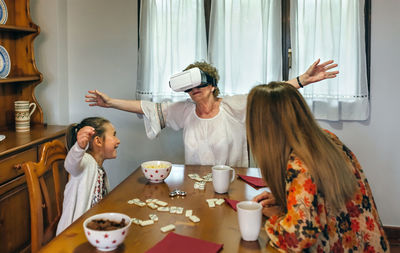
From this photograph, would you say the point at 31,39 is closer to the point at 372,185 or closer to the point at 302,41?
the point at 302,41

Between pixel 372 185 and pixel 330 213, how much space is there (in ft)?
6.72

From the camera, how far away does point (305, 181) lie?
1166 millimetres

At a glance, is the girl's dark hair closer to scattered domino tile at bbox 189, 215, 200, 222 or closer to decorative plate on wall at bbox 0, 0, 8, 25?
scattered domino tile at bbox 189, 215, 200, 222

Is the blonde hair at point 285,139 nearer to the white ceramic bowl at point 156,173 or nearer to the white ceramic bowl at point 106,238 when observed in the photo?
the white ceramic bowl at point 106,238

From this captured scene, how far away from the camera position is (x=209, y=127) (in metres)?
2.39

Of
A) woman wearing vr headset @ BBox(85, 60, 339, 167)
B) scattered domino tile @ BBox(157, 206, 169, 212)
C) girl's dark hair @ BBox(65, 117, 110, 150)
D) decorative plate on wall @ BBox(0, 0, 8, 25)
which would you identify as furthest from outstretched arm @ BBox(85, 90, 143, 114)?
scattered domino tile @ BBox(157, 206, 169, 212)

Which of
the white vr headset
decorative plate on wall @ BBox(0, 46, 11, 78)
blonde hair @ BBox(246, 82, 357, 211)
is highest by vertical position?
decorative plate on wall @ BBox(0, 46, 11, 78)

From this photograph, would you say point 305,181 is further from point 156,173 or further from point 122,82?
point 122,82

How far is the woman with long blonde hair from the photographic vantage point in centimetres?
115

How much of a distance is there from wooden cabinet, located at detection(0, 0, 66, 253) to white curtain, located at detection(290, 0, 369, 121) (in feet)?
5.79

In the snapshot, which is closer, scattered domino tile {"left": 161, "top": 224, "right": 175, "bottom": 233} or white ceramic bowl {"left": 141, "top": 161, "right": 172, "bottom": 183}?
scattered domino tile {"left": 161, "top": 224, "right": 175, "bottom": 233}

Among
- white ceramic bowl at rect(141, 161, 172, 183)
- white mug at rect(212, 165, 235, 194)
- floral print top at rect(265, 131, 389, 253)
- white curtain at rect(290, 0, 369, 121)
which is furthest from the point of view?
white curtain at rect(290, 0, 369, 121)

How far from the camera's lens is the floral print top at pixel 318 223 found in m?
1.13

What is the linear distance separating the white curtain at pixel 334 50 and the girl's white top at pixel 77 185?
1.73 meters
